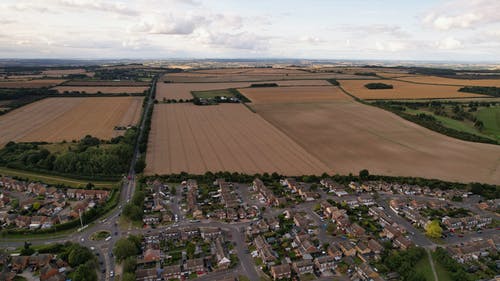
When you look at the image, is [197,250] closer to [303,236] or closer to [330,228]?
[303,236]

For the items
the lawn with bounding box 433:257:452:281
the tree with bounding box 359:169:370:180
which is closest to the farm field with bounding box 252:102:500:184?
the tree with bounding box 359:169:370:180

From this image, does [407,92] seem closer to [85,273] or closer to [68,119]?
[68,119]

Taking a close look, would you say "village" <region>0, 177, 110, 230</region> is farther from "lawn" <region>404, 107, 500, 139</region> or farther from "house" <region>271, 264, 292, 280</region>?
"lawn" <region>404, 107, 500, 139</region>

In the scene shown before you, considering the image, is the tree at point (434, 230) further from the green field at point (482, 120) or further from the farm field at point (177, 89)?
the farm field at point (177, 89)

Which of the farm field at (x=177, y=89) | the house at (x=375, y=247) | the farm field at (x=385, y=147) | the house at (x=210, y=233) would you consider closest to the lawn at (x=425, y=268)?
the house at (x=375, y=247)

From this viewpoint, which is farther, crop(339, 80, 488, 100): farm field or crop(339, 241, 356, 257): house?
crop(339, 80, 488, 100): farm field

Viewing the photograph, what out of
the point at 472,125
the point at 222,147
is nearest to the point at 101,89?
the point at 222,147

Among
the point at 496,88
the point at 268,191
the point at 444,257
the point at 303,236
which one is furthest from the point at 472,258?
the point at 496,88
